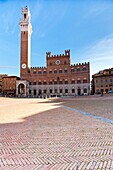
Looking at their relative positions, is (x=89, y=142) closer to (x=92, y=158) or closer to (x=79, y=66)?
(x=92, y=158)

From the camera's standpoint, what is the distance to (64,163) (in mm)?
2906

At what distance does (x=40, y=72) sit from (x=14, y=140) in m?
59.7

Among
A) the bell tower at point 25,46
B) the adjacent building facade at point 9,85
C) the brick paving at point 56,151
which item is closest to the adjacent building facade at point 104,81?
A: the bell tower at point 25,46

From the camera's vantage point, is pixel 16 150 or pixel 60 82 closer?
pixel 16 150

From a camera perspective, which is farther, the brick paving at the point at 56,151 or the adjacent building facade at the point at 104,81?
the adjacent building facade at the point at 104,81

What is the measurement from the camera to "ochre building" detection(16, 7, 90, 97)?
195 feet

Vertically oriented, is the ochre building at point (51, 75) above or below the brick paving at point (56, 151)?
above

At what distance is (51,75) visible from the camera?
62500mm

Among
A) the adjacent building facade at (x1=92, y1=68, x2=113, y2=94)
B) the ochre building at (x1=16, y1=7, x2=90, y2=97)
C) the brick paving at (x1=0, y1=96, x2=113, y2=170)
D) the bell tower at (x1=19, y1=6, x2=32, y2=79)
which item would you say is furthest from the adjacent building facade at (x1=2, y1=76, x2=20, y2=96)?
the brick paving at (x1=0, y1=96, x2=113, y2=170)

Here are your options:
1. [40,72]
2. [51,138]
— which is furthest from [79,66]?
[51,138]

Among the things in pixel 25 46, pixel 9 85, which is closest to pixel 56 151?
pixel 9 85

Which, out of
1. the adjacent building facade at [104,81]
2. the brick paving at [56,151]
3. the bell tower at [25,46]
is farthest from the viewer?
the bell tower at [25,46]

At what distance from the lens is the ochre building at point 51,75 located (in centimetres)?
5944

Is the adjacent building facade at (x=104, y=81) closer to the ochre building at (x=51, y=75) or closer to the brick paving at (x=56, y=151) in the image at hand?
the ochre building at (x=51, y=75)
